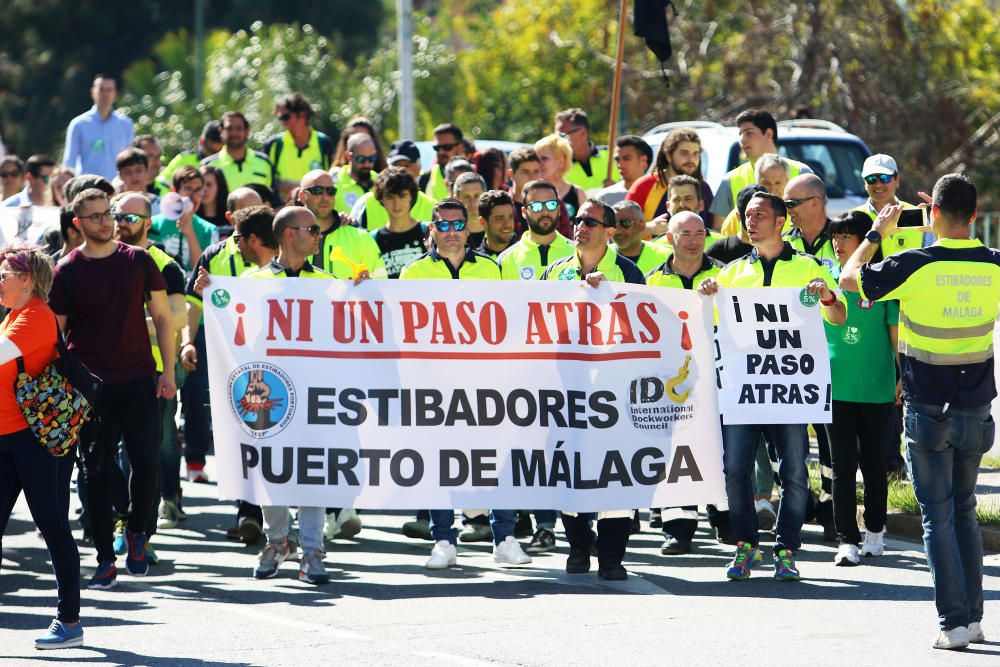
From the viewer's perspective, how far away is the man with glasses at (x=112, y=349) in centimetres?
936


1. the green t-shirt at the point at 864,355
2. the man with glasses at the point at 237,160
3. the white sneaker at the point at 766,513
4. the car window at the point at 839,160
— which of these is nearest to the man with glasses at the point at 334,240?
the white sneaker at the point at 766,513

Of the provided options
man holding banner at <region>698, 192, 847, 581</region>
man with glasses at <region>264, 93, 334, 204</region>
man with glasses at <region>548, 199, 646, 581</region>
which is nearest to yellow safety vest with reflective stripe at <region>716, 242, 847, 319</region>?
man holding banner at <region>698, 192, 847, 581</region>

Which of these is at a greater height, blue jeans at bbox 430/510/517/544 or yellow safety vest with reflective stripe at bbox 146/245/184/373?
yellow safety vest with reflective stripe at bbox 146/245/184/373

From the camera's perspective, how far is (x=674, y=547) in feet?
33.2

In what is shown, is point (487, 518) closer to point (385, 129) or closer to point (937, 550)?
point (937, 550)

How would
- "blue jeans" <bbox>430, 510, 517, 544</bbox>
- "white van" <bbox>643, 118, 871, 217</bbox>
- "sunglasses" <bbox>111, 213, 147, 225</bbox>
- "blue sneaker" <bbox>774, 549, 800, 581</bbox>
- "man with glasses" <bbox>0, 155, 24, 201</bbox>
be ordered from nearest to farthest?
1. "blue sneaker" <bbox>774, 549, 800, 581</bbox>
2. "blue jeans" <bbox>430, 510, 517, 544</bbox>
3. "sunglasses" <bbox>111, 213, 147, 225</bbox>
4. "man with glasses" <bbox>0, 155, 24, 201</bbox>
5. "white van" <bbox>643, 118, 871, 217</bbox>

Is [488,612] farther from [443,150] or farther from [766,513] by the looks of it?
[443,150]

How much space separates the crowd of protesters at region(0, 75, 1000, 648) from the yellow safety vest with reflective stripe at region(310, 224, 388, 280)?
1 cm

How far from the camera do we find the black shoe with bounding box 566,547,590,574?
957cm

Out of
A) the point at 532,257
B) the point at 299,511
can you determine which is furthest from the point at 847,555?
the point at 299,511

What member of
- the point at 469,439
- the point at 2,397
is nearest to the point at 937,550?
the point at 469,439

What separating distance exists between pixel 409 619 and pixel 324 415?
1.54 meters

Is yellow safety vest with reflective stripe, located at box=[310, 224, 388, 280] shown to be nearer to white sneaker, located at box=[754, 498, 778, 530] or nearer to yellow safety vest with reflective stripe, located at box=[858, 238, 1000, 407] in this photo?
white sneaker, located at box=[754, 498, 778, 530]

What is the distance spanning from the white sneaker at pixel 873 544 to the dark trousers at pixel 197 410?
4332 mm
